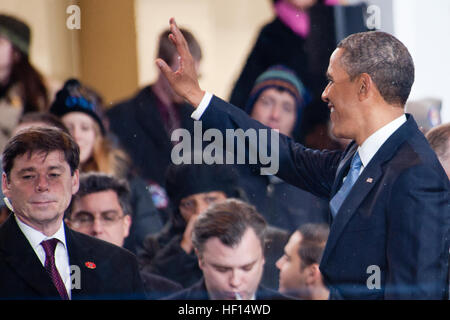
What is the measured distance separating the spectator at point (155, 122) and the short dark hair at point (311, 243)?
65 cm

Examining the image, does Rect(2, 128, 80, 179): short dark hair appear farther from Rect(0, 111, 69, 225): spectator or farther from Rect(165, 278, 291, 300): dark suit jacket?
Rect(165, 278, 291, 300): dark suit jacket

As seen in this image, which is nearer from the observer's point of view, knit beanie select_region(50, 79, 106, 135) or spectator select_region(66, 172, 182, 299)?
spectator select_region(66, 172, 182, 299)

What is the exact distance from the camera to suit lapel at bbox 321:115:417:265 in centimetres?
251

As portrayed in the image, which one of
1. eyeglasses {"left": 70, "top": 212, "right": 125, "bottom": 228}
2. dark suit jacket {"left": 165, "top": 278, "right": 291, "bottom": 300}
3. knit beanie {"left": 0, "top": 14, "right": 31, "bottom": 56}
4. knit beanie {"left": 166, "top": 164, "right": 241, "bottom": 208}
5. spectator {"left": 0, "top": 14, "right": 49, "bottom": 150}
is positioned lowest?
dark suit jacket {"left": 165, "top": 278, "right": 291, "bottom": 300}

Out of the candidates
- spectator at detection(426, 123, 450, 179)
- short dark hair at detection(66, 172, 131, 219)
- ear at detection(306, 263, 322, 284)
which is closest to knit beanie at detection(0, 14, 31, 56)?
short dark hair at detection(66, 172, 131, 219)

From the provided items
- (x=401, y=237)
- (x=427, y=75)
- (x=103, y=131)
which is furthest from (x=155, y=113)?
(x=401, y=237)

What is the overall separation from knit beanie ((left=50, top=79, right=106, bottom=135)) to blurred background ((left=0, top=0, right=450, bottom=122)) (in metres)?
0.04

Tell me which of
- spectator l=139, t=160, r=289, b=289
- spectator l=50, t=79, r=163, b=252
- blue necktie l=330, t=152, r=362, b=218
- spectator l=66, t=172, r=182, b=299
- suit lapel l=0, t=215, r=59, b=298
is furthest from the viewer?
spectator l=50, t=79, r=163, b=252

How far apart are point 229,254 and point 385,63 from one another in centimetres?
105

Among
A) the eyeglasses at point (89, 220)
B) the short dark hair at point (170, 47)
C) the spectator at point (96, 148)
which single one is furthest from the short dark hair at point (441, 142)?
the eyeglasses at point (89, 220)

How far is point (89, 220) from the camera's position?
3377 mm

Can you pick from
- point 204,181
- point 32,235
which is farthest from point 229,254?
point 32,235

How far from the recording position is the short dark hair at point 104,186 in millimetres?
3406

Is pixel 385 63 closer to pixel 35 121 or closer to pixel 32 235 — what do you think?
Answer: pixel 32 235
